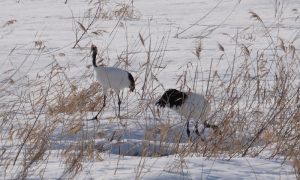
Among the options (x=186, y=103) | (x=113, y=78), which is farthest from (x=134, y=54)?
(x=186, y=103)

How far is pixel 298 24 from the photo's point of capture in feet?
28.8

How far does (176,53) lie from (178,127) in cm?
272

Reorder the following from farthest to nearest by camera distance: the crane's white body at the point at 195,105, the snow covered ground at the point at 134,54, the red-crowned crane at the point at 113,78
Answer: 1. the red-crowned crane at the point at 113,78
2. the crane's white body at the point at 195,105
3. the snow covered ground at the point at 134,54

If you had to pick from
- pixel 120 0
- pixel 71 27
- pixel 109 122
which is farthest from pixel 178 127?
pixel 120 0

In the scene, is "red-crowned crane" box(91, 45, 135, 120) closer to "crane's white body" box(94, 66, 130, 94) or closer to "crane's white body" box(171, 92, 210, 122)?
Answer: "crane's white body" box(94, 66, 130, 94)

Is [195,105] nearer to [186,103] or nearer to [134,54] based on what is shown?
[186,103]

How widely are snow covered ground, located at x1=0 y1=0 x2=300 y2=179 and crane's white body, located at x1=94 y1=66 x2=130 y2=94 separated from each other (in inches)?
5.4

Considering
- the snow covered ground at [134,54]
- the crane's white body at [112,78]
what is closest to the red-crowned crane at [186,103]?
the snow covered ground at [134,54]

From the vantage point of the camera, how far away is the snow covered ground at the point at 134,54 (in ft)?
10.8

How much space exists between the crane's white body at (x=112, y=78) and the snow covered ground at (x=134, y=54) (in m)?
0.14

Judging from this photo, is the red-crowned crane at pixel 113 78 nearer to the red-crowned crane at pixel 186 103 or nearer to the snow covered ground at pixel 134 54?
the snow covered ground at pixel 134 54

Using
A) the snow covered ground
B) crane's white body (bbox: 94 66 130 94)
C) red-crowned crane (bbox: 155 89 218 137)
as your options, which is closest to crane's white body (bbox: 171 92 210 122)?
red-crowned crane (bbox: 155 89 218 137)

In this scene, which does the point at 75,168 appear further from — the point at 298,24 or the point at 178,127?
the point at 298,24

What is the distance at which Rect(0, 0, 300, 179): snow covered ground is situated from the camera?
10.8 feet
